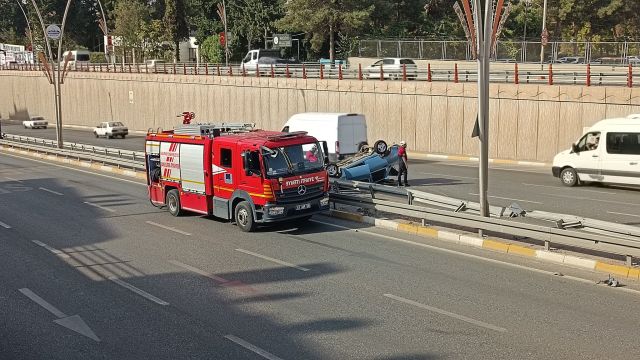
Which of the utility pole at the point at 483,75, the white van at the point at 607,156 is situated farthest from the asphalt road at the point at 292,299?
the white van at the point at 607,156

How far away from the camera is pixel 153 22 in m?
82.6

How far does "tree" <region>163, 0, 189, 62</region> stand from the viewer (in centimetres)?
8050

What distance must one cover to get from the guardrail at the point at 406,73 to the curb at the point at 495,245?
1628 cm

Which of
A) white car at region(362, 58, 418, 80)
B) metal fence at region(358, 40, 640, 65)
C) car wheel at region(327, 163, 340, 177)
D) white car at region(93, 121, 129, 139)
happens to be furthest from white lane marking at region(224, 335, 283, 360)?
white car at region(93, 121, 129, 139)

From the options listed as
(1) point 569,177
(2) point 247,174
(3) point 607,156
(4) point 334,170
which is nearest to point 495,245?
(2) point 247,174

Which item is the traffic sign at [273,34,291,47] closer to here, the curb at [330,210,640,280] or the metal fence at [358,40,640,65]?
the metal fence at [358,40,640,65]

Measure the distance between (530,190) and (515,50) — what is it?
21.8 m

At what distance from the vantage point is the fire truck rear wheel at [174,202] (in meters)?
18.8

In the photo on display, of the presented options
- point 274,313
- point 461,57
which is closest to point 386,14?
point 461,57

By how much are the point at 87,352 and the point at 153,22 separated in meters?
79.1

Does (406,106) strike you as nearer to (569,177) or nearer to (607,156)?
(569,177)

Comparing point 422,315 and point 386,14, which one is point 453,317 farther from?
point 386,14

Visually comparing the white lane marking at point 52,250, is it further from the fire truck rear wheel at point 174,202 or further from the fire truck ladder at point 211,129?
the fire truck ladder at point 211,129

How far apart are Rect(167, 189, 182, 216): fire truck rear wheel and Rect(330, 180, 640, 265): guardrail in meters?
4.42
